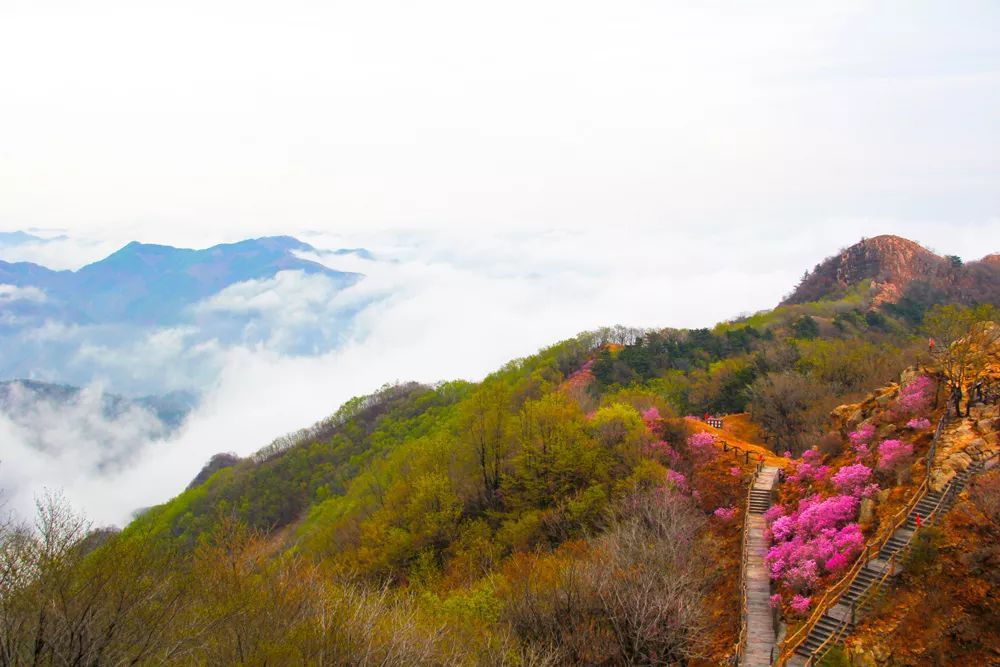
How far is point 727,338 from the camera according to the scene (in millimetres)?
82750

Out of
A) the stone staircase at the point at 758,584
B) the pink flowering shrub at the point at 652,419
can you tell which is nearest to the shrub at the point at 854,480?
the stone staircase at the point at 758,584

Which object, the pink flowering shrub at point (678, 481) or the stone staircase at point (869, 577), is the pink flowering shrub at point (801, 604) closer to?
the stone staircase at point (869, 577)

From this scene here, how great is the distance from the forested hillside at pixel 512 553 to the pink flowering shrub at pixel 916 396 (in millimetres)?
123

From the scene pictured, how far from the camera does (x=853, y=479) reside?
24844 mm

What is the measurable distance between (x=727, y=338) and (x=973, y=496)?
65074mm

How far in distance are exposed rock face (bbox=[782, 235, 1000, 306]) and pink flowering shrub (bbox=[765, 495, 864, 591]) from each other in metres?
84.5

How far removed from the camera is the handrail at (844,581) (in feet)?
60.2

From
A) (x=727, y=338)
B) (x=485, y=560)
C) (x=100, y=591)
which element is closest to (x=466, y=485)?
(x=485, y=560)

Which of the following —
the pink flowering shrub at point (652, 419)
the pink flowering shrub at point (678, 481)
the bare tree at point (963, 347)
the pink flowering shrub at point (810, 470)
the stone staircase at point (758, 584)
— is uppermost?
the bare tree at point (963, 347)

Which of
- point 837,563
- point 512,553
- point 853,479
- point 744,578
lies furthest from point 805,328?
point 837,563

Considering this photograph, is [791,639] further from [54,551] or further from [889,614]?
[54,551]

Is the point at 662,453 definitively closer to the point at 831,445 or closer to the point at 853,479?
the point at 831,445

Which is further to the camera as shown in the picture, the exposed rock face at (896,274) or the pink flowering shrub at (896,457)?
the exposed rock face at (896,274)

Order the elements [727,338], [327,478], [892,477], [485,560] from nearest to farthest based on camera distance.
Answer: [892,477] < [485,560] < [727,338] < [327,478]
